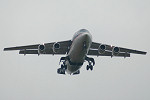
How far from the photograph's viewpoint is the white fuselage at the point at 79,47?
24.8 meters

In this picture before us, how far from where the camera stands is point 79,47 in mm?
25297

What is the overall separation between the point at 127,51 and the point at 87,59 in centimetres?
560

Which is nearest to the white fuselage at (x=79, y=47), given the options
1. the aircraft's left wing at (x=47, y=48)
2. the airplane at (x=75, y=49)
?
the airplane at (x=75, y=49)

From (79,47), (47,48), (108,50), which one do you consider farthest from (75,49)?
(108,50)

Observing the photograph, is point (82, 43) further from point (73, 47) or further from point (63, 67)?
point (63, 67)

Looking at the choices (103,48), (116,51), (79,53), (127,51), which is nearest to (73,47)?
(79,53)

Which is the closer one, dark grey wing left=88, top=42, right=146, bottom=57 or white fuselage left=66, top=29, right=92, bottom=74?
white fuselage left=66, top=29, right=92, bottom=74

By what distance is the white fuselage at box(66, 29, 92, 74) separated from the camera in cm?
2481

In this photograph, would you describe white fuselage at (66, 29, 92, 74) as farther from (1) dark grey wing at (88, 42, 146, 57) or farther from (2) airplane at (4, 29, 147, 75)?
(1) dark grey wing at (88, 42, 146, 57)

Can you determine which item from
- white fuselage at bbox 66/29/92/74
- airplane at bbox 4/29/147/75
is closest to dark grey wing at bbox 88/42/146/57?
airplane at bbox 4/29/147/75

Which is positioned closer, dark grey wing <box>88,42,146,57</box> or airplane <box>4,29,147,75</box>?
airplane <box>4,29,147,75</box>

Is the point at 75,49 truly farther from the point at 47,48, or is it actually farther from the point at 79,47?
the point at 47,48

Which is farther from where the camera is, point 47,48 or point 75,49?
point 47,48

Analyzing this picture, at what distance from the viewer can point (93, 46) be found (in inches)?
1188
